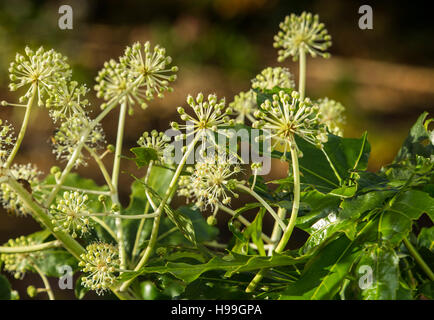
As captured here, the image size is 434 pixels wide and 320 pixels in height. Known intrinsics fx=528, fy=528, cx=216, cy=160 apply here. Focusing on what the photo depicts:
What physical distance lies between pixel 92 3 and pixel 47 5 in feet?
2.51

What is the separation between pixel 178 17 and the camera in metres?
Result: 5.59

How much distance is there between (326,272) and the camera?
71 cm

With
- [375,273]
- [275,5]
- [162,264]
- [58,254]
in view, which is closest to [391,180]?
[375,273]

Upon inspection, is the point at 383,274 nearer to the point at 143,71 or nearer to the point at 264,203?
the point at 264,203

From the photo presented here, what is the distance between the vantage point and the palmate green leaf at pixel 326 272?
2.30 ft

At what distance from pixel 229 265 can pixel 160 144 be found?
293mm

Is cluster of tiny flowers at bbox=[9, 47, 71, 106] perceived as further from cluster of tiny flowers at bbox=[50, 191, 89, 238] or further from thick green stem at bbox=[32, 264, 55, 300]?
thick green stem at bbox=[32, 264, 55, 300]

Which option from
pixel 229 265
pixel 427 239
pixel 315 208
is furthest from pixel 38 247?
pixel 427 239

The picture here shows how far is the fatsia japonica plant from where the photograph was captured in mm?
714

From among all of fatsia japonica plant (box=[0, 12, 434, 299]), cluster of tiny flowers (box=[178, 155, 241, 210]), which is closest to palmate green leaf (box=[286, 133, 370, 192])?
fatsia japonica plant (box=[0, 12, 434, 299])

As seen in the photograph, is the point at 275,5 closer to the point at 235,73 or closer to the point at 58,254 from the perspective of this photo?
the point at 235,73

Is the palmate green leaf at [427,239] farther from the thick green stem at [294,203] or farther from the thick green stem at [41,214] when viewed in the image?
the thick green stem at [41,214]

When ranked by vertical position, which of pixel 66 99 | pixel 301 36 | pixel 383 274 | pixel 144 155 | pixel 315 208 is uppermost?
pixel 301 36

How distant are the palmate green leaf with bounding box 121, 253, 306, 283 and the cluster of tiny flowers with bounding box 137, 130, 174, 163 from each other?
0.22 meters
